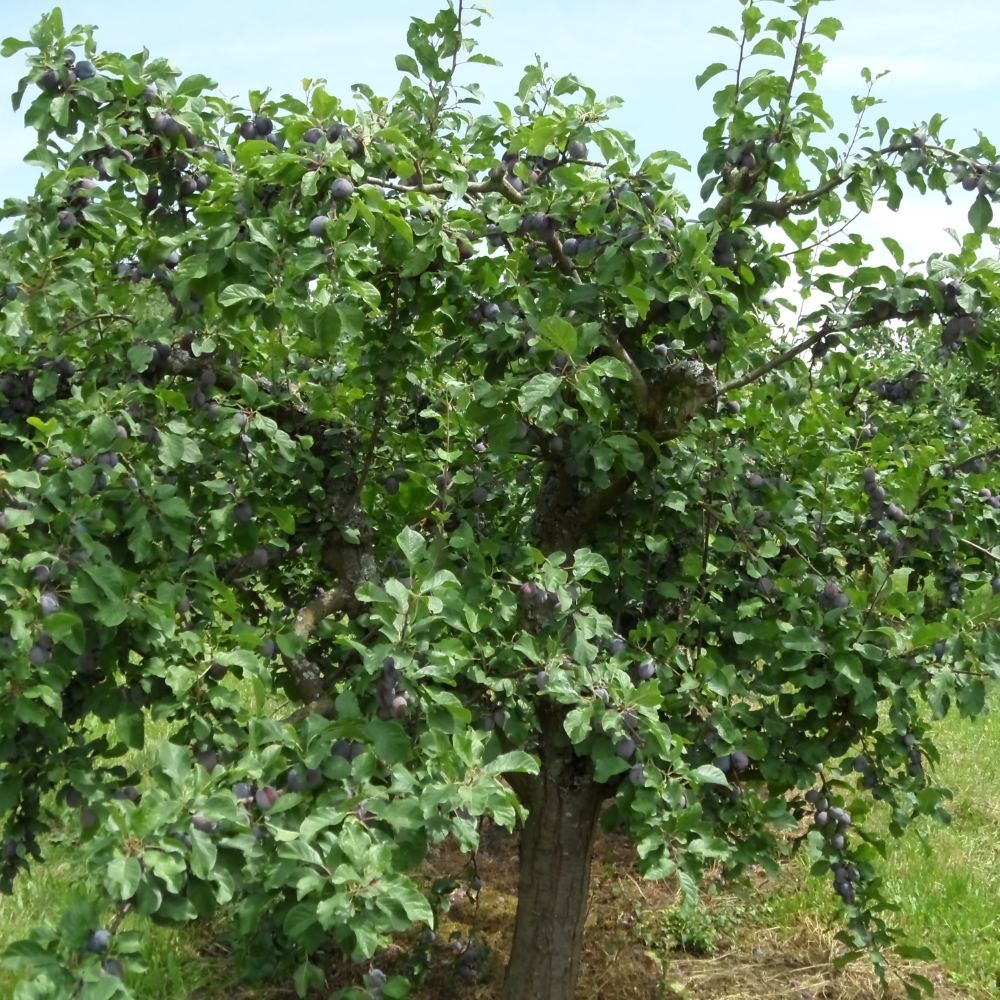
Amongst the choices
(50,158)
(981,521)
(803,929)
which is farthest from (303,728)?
(803,929)

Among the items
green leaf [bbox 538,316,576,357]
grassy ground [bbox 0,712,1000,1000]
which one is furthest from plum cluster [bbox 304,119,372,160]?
grassy ground [bbox 0,712,1000,1000]

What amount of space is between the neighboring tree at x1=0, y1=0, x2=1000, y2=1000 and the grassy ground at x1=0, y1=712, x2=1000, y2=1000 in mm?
565

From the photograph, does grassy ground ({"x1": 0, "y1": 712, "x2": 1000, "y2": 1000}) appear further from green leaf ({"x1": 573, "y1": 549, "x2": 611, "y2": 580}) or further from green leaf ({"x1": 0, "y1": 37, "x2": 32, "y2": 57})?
green leaf ({"x1": 0, "y1": 37, "x2": 32, "y2": 57})

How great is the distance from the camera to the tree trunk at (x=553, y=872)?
273cm

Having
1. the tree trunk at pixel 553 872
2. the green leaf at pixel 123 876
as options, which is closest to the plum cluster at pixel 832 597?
the tree trunk at pixel 553 872

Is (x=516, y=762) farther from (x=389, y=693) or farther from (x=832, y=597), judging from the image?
(x=832, y=597)

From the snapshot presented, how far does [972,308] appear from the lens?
6.28 feet

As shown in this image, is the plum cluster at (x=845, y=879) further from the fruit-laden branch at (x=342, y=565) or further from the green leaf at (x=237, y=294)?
the green leaf at (x=237, y=294)

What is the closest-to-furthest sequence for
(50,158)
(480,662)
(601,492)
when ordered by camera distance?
(50,158) → (480,662) → (601,492)

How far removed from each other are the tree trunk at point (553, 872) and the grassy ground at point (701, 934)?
418mm

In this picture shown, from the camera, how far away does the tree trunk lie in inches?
107

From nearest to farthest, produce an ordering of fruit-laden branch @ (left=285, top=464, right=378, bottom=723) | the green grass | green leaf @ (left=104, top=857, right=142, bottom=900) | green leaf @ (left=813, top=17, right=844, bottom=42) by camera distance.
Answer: green leaf @ (left=104, top=857, right=142, bottom=900)
green leaf @ (left=813, top=17, right=844, bottom=42)
fruit-laden branch @ (left=285, top=464, right=378, bottom=723)
the green grass

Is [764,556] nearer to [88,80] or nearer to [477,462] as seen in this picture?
[477,462]

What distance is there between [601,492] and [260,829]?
1282 mm
